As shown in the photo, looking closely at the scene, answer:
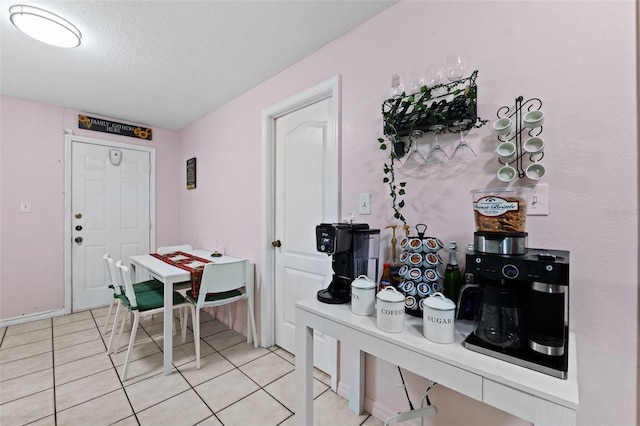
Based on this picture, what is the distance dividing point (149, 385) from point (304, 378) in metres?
1.31

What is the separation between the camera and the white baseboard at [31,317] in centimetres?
280

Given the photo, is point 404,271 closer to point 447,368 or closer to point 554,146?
point 447,368

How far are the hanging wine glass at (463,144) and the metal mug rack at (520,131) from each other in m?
0.12

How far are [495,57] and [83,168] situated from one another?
4.13m

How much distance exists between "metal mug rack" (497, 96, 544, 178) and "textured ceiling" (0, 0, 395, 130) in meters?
0.93

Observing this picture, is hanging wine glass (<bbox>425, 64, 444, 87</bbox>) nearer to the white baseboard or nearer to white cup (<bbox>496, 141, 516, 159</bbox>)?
white cup (<bbox>496, 141, 516, 159</bbox>)

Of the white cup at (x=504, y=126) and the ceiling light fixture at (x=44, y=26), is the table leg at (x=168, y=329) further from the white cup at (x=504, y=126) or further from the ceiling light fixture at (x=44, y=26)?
the white cup at (x=504, y=126)

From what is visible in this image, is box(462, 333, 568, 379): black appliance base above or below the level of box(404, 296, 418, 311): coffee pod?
below

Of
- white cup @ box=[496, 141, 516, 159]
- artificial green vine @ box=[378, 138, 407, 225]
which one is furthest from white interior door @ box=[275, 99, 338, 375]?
white cup @ box=[496, 141, 516, 159]

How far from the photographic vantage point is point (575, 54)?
1024 millimetres

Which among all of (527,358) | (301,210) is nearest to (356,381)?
(527,358)

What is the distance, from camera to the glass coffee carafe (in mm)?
873

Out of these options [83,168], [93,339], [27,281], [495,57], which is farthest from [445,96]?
[27,281]

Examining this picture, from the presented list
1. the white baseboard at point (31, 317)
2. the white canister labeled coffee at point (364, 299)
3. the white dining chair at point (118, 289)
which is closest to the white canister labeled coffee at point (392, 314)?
the white canister labeled coffee at point (364, 299)
